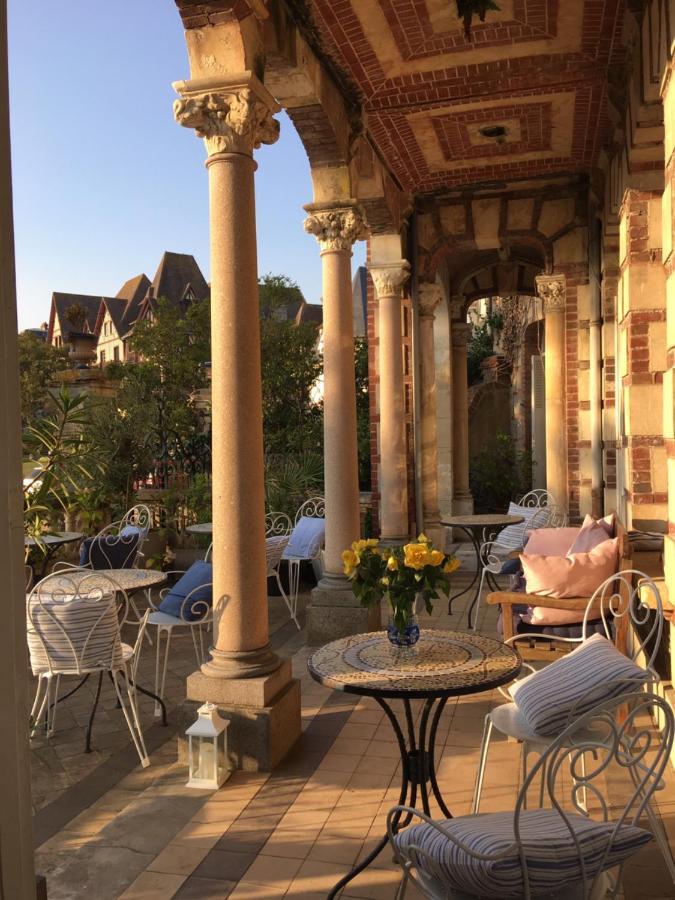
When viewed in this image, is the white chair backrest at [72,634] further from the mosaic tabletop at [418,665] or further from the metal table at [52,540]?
the metal table at [52,540]

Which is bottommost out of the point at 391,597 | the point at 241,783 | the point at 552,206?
the point at 241,783

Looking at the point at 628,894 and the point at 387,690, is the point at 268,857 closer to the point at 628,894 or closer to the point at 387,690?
the point at 387,690

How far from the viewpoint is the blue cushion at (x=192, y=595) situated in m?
4.68

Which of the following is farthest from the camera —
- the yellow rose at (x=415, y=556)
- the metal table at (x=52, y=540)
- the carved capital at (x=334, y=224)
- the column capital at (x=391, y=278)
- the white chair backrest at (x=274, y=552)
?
the column capital at (x=391, y=278)

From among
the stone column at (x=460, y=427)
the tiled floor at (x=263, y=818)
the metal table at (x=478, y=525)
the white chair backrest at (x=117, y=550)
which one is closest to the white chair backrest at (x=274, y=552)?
the white chair backrest at (x=117, y=550)

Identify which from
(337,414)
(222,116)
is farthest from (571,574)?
(222,116)

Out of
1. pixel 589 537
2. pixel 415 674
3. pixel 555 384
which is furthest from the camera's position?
pixel 555 384

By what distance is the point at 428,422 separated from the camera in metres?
9.62

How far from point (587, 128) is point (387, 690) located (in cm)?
646

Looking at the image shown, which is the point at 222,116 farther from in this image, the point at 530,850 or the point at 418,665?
the point at 530,850

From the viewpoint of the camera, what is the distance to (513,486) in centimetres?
1434

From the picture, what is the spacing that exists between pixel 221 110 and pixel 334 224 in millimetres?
2274

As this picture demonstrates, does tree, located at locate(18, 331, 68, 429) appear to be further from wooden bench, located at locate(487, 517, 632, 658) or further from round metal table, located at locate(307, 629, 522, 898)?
round metal table, located at locate(307, 629, 522, 898)

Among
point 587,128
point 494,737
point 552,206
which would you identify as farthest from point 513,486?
point 494,737
